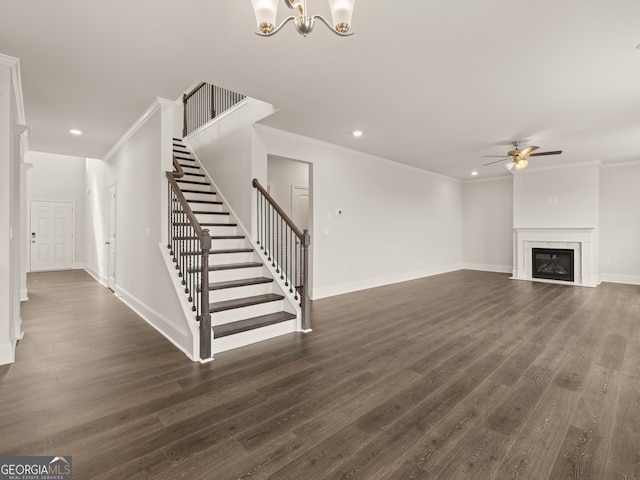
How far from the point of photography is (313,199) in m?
5.62

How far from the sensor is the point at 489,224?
9.27 m

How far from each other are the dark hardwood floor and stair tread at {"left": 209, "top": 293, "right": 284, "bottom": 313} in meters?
0.49

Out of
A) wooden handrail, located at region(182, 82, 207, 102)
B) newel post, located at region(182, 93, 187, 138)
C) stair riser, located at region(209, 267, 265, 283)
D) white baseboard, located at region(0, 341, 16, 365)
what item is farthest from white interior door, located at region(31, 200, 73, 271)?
stair riser, located at region(209, 267, 265, 283)

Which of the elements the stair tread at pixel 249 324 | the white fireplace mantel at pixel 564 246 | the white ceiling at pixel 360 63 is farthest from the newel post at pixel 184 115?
the white fireplace mantel at pixel 564 246

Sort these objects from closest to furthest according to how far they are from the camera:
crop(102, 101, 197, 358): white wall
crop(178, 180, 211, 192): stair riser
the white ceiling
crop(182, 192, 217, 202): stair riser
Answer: the white ceiling
crop(102, 101, 197, 358): white wall
crop(182, 192, 217, 202): stair riser
crop(178, 180, 211, 192): stair riser

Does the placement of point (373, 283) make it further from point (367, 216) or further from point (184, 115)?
point (184, 115)

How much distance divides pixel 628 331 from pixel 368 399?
369cm

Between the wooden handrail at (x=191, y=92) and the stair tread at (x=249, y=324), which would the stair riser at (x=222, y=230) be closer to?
the stair tread at (x=249, y=324)

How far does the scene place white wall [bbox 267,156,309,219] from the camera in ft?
22.1

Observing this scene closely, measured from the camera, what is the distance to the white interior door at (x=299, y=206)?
22.6 feet

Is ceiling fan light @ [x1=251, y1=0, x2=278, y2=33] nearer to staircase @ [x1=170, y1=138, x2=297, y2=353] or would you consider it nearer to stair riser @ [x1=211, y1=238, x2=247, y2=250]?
staircase @ [x1=170, y1=138, x2=297, y2=353]

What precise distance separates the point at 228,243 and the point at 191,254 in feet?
3.32

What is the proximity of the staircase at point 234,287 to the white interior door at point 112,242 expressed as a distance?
1946mm

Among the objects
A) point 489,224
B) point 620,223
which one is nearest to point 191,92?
point 489,224
